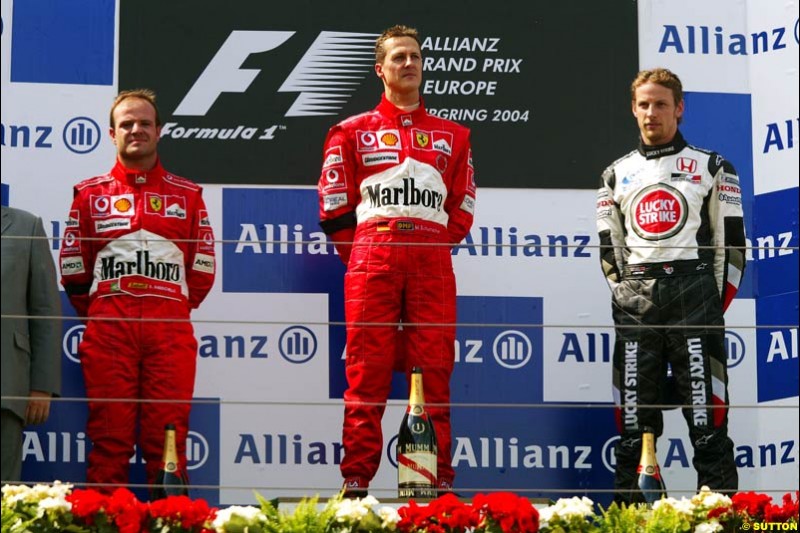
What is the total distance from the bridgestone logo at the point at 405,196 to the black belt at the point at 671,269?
70cm

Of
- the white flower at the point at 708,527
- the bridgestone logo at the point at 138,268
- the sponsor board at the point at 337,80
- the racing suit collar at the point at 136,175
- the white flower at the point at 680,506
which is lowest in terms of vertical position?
the white flower at the point at 708,527

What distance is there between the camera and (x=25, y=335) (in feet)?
13.9

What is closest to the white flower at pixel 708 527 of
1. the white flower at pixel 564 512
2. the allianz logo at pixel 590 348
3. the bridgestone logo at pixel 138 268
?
the white flower at pixel 564 512

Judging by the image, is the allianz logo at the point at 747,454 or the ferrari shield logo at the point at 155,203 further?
the allianz logo at the point at 747,454

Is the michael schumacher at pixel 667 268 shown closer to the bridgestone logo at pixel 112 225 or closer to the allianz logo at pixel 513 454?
the allianz logo at pixel 513 454

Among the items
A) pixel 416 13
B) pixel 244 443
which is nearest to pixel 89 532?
pixel 244 443

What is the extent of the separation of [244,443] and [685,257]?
1.68 metres

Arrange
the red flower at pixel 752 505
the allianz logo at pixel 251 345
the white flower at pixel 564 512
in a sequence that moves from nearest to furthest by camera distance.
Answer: the white flower at pixel 564 512 < the red flower at pixel 752 505 < the allianz logo at pixel 251 345

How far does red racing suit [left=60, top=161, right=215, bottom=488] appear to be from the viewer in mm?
4617

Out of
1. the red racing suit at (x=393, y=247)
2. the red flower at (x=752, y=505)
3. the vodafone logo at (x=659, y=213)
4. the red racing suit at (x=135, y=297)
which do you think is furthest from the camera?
the vodafone logo at (x=659, y=213)

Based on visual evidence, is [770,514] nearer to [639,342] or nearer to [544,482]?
[639,342]

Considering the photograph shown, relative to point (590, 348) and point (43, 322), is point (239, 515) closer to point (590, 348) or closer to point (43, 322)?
point (43, 322)

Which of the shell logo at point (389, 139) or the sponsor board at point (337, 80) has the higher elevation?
the sponsor board at point (337, 80)

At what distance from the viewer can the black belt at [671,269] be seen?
4.83 meters
